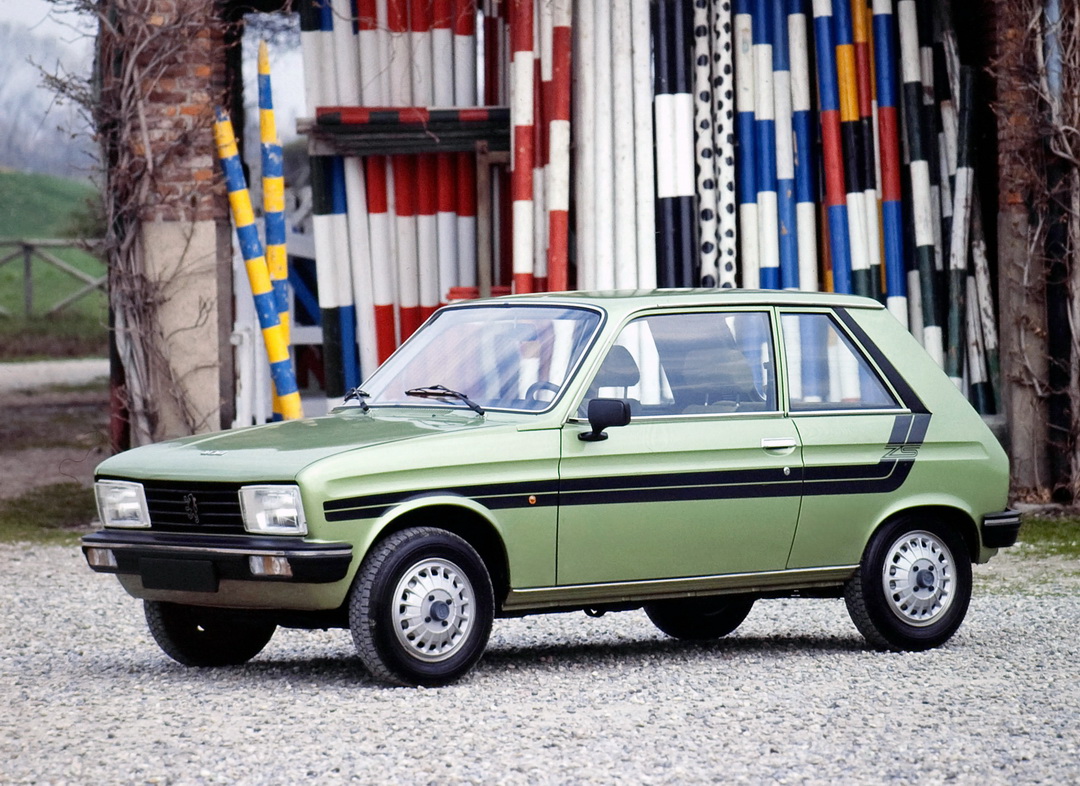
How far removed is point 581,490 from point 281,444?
1135 mm

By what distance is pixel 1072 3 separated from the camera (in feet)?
40.7

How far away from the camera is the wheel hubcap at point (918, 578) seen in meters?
7.63

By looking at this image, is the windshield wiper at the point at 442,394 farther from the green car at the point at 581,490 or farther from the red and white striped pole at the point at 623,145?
the red and white striped pole at the point at 623,145

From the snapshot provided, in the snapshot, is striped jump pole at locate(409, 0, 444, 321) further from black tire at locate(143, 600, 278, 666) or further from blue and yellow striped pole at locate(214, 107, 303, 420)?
black tire at locate(143, 600, 278, 666)

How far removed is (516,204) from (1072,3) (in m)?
4.03

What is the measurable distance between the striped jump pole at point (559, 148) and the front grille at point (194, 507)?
19.6 ft

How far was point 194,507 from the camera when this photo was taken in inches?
257

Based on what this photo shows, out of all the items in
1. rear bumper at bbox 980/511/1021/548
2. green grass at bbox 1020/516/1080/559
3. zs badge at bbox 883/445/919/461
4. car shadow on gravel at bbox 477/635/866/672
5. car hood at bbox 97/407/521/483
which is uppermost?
car hood at bbox 97/407/521/483

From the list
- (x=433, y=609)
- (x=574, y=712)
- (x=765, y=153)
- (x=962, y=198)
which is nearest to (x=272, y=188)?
(x=765, y=153)

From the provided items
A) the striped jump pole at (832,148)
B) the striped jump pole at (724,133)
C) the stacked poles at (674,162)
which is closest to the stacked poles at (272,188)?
the stacked poles at (674,162)

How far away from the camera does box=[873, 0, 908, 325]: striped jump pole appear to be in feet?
42.5

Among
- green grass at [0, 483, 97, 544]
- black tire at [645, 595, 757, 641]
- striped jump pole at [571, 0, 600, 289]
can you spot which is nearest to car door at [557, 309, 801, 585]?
black tire at [645, 595, 757, 641]

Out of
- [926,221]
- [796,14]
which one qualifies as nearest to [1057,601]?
[926,221]

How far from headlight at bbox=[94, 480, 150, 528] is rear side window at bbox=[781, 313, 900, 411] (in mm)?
2644
